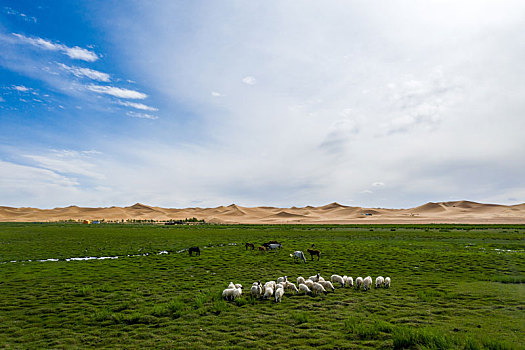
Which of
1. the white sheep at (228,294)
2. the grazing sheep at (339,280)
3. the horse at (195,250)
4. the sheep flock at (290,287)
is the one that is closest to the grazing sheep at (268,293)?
the sheep flock at (290,287)

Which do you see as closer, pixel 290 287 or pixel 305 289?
pixel 305 289

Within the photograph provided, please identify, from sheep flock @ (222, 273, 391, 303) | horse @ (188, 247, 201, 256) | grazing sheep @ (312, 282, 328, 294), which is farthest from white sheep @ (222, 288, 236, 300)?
horse @ (188, 247, 201, 256)

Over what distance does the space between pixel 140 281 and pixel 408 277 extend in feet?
52.9

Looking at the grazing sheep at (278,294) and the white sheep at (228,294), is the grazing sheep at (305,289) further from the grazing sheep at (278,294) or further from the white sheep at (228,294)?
the white sheep at (228,294)

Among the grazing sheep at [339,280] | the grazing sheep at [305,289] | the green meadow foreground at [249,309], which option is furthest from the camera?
the grazing sheep at [339,280]

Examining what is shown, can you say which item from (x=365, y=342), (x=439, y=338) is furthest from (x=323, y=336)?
(x=439, y=338)

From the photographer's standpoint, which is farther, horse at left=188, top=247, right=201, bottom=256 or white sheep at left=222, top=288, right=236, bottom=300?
horse at left=188, top=247, right=201, bottom=256

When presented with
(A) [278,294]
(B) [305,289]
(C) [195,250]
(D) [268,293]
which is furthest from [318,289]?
(C) [195,250]

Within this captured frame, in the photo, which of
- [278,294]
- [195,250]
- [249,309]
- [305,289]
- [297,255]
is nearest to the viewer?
[249,309]

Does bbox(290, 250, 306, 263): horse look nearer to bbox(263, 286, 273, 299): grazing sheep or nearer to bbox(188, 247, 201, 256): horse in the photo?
bbox(188, 247, 201, 256): horse

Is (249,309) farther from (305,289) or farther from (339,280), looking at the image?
(339,280)

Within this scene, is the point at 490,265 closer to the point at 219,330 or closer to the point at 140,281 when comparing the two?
the point at 219,330

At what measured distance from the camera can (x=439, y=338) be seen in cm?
759

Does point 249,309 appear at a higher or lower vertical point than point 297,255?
lower
